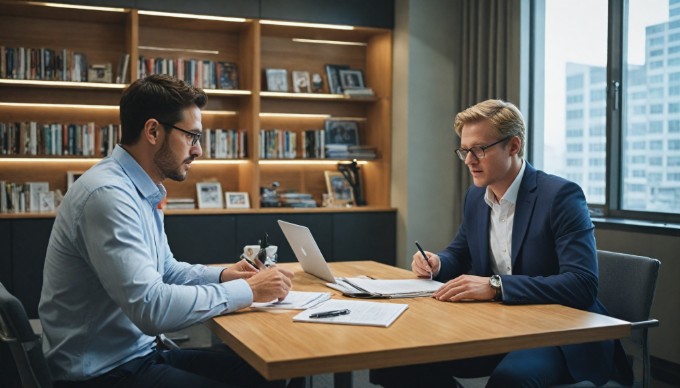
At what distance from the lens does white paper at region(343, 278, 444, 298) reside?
2178 mm

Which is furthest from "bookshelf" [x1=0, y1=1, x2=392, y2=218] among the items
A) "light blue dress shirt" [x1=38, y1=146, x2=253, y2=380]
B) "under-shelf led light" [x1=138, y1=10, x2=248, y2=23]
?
"light blue dress shirt" [x1=38, y1=146, x2=253, y2=380]

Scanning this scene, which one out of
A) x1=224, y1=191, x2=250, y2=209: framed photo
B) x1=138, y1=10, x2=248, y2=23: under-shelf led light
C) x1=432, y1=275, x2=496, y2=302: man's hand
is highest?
x1=138, y1=10, x2=248, y2=23: under-shelf led light

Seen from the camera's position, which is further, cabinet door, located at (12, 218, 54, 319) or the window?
cabinet door, located at (12, 218, 54, 319)

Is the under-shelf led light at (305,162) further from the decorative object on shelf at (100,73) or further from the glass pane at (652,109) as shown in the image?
the glass pane at (652,109)

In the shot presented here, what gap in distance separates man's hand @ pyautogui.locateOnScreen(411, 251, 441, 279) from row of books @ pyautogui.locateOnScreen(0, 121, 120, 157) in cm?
313

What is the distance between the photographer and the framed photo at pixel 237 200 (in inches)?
211

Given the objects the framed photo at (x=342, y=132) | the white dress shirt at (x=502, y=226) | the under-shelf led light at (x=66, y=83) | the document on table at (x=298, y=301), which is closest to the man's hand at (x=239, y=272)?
the document on table at (x=298, y=301)

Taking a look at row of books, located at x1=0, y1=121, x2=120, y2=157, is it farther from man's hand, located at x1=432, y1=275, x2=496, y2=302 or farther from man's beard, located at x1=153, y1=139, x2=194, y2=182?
man's hand, located at x1=432, y1=275, x2=496, y2=302

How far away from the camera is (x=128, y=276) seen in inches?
66.9

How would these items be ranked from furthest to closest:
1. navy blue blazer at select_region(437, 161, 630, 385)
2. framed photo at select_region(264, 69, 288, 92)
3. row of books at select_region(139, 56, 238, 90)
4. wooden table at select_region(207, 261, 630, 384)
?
framed photo at select_region(264, 69, 288, 92) < row of books at select_region(139, 56, 238, 90) < navy blue blazer at select_region(437, 161, 630, 385) < wooden table at select_region(207, 261, 630, 384)

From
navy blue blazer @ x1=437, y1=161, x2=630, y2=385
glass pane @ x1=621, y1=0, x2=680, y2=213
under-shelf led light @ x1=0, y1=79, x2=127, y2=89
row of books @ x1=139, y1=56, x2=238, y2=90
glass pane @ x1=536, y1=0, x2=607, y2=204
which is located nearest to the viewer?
navy blue blazer @ x1=437, y1=161, x2=630, y2=385

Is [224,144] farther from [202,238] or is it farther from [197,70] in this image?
[202,238]

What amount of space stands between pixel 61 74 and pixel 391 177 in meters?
2.63

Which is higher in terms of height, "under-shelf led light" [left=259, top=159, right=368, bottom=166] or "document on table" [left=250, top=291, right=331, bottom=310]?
"under-shelf led light" [left=259, top=159, right=368, bottom=166]
